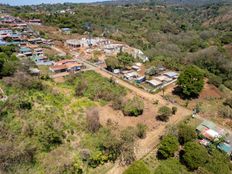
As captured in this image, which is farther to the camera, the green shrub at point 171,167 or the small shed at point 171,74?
the small shed at point 171,74

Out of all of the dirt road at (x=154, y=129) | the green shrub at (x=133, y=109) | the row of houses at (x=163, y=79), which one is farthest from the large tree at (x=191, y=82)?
the green shrub at (x=133, y=109)

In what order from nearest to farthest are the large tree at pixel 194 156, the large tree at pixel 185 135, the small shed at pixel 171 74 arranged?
1. the large tree at pixel 194 156
2. the large tree at pixel 185 135
3. the small shed at pixel 171 74

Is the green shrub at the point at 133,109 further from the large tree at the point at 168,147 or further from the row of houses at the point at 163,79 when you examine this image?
the row of houses at the point at 163,79

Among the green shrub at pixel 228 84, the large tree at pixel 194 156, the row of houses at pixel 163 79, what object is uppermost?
the large tree at pixel 194 156

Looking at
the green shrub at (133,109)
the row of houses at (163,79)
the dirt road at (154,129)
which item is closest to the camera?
the dirt road at (154,129)

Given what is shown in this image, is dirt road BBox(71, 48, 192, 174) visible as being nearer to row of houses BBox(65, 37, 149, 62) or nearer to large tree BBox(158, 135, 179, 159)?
large tree BBox(158, 135, 179, 159)

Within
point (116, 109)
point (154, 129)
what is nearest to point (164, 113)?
point (154, 129)

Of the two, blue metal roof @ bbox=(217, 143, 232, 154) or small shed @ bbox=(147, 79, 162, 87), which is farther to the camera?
small shed @ bbox=(147, 79, 162, 87)

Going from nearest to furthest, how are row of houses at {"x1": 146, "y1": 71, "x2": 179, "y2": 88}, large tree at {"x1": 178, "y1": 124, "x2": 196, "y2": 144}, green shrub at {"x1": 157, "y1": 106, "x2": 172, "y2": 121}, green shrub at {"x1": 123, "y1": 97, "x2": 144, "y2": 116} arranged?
large tree at {"x1": 178, "y1": 124, "x2": 196, "y2": 144}, green shrub at {"x1": 157, "y1": 106, "x2": 172, "y2": 121}, green shrub at {"x1": 123, "y1": 97, "x2": 144, "y2": 116}, row of houses at {"x1": 146, "y1": 71, "x2": 179, "y2": 88}

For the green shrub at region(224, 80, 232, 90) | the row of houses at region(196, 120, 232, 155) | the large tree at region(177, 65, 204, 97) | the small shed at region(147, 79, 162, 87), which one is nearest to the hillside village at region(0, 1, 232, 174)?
the row of houses at region(196, 120, 232, 155)
